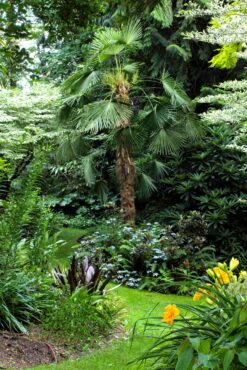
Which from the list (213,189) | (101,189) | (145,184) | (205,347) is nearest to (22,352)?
(205,347)

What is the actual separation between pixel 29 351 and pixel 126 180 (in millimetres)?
5818

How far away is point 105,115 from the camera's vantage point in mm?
9047

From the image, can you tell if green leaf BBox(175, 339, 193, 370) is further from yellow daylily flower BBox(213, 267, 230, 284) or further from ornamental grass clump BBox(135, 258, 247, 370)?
yellow daylily flower BBox(213, 267, 230, 284)

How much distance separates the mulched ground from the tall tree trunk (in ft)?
17.5

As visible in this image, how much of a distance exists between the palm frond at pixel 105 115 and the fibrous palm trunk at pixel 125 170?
25cm

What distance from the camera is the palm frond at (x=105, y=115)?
904 centimetres

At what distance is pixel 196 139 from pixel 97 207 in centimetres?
336

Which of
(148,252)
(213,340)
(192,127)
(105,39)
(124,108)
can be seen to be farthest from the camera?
(192,127)

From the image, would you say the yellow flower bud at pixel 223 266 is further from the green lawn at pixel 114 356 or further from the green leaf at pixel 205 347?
the green leaf at pixel 205 347

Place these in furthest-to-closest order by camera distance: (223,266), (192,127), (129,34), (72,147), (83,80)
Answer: (72,147), (192,127), (83,80), (129,34), (223,266)

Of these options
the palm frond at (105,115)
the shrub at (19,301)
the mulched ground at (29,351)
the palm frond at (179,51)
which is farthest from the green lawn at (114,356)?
the palm frond at (179,51)

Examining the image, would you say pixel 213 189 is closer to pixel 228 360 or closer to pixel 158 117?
pixel 158 117

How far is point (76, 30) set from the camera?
2.97 metres

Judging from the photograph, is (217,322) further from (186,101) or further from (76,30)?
(186,101)
